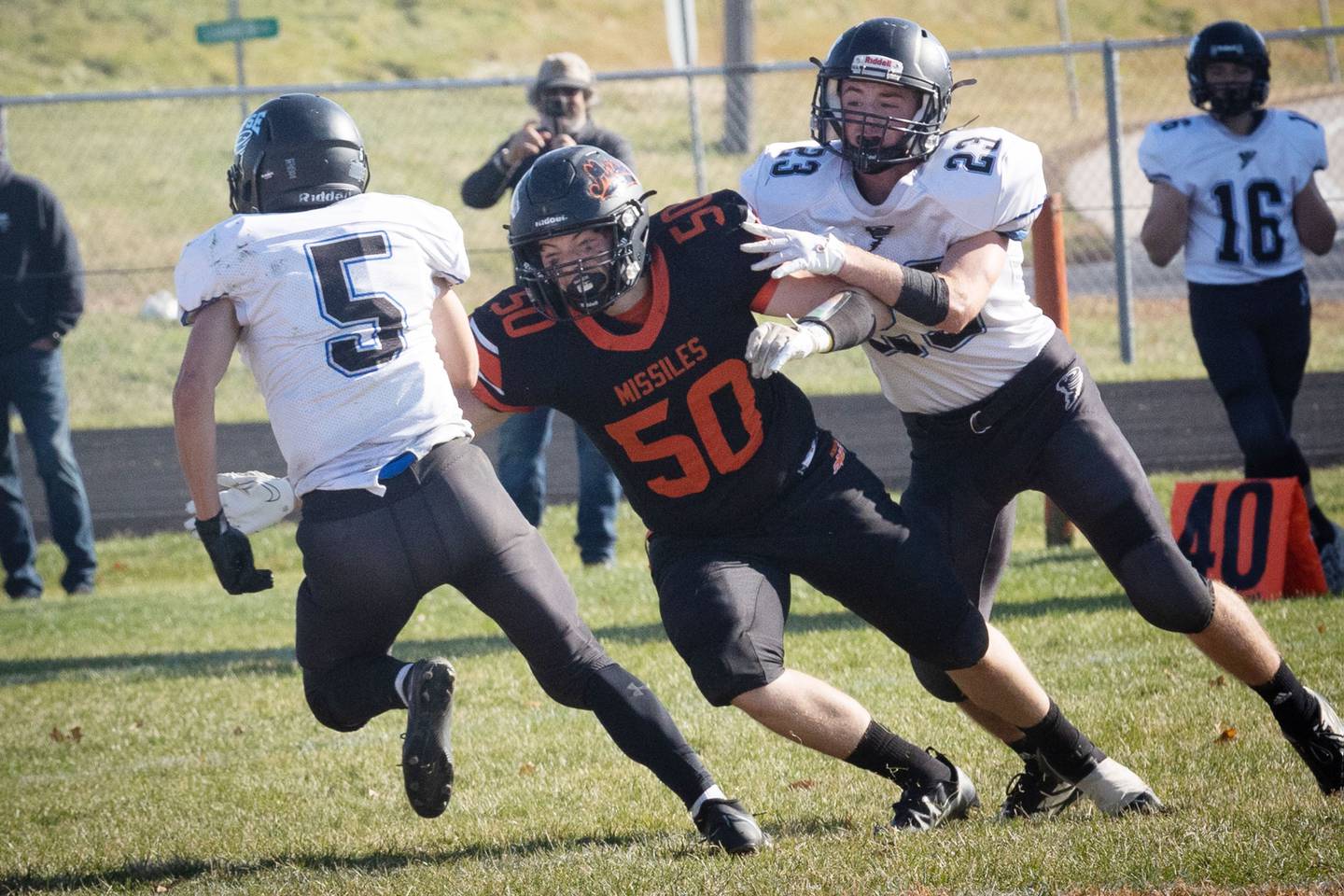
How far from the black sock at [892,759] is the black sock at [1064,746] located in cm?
25

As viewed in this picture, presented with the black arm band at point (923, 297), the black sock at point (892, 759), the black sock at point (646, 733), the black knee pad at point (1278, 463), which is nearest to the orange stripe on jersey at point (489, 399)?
the black sock at point (646, 733)

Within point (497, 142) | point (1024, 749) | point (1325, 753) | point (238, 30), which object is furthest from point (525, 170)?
point (497, 142)

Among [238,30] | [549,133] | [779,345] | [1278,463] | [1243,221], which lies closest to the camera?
[779,345]

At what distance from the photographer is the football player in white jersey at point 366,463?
337 centimetres

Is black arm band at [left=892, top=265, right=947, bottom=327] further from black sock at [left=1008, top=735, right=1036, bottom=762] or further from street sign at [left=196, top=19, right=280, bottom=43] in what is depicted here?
street sign at [left=196, top=19, right=280, bottom=43]

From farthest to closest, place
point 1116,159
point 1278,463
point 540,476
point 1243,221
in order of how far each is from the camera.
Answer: point 1116,159 → point 540,476 → point 1243,221 → point 1278,463

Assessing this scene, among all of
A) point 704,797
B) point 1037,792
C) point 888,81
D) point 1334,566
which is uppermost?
point 888,81

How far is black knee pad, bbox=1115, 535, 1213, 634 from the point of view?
3.54 m

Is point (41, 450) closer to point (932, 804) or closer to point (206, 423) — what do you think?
point (206, 423)

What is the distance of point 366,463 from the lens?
3422 mm

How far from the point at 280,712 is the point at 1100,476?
3.00 metres

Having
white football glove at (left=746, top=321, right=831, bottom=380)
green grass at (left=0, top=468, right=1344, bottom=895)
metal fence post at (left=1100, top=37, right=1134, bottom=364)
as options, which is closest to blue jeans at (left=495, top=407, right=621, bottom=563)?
green grass at (left=0, top=468, right=1344, bottom=895)

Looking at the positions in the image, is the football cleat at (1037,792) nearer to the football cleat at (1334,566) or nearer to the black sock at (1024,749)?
the black sock at (1024,749)

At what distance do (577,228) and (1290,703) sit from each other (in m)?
1.99
